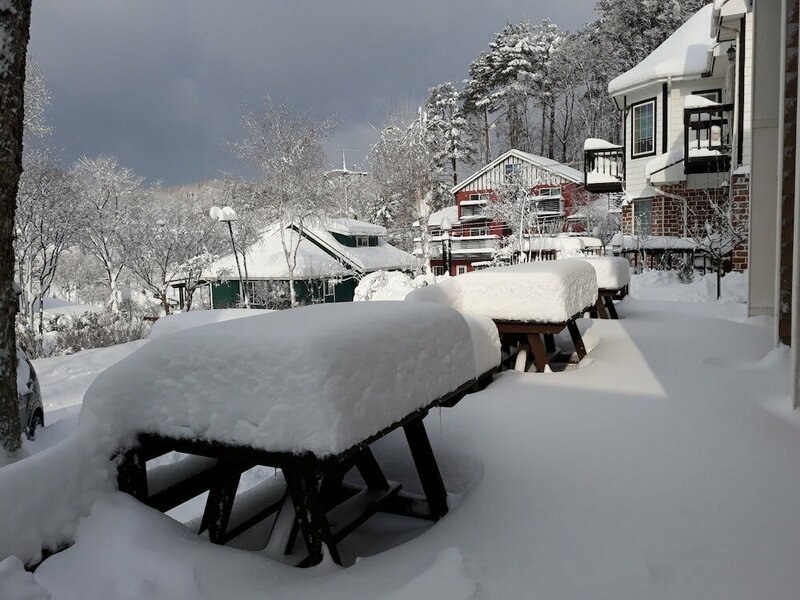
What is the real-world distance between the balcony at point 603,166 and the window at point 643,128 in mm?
821

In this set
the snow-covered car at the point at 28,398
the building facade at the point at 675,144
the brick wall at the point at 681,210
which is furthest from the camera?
the brick wall at the point at 681,210

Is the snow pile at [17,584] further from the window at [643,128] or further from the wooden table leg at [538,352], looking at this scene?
the window at [643,128]

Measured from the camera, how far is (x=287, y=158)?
1144 inches

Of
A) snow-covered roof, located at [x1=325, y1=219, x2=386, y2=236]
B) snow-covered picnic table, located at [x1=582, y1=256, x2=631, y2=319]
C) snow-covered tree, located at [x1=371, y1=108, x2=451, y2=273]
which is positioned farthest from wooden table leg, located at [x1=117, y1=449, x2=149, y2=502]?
snow-covered tree, located at [x1=371, y1=108, x2=451, y2=273]

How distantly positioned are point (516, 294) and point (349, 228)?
26495 mm

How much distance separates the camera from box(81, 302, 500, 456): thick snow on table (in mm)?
2070

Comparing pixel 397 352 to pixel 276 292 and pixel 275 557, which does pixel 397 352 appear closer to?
pixel 275 557

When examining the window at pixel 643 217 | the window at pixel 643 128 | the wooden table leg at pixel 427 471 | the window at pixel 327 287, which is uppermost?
the window at pixel 643 128

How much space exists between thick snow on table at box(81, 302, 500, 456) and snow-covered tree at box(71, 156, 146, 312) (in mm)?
27163

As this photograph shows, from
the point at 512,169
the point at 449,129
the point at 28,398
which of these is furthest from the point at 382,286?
the point at 449,129

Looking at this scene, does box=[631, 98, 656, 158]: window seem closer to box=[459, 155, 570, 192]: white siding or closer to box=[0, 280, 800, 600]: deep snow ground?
box=[459, 155, 570, 192]: white siding

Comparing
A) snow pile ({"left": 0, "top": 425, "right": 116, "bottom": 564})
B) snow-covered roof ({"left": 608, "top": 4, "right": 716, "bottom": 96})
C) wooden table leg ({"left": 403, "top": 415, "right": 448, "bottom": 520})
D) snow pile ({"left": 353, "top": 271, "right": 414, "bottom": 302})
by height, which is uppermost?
snow-covered roof ({"left": 608, "top": 4, "right": 716, "bottom": 96})

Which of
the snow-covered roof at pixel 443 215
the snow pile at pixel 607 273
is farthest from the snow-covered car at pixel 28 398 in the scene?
the snow-covered roof at pixel 443 215

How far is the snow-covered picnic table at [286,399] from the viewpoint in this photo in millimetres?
2084
